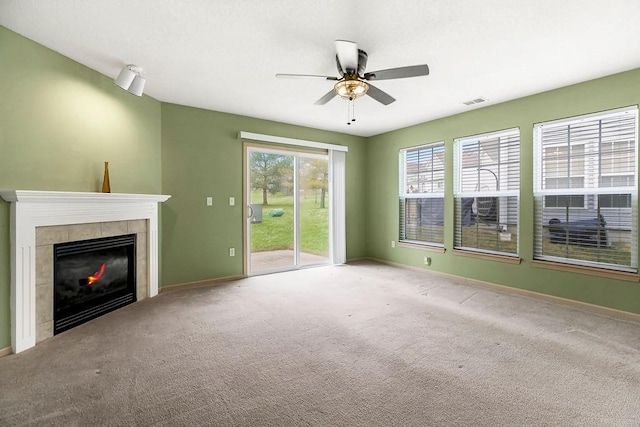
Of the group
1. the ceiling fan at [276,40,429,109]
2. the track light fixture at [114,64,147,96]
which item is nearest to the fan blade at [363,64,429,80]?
the ceiling fan at [276,40,429,109]

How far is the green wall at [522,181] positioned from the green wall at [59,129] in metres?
4.13

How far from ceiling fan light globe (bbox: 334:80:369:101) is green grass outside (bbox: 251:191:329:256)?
2616 mm

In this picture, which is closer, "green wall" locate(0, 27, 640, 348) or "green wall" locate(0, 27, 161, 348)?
"green wall" locate(0, 27, 161, 348)

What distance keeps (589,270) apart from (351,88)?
337cm

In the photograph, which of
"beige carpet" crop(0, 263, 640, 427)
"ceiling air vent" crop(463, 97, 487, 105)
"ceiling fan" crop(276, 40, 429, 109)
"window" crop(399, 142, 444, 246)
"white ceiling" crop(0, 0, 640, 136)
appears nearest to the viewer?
"beige carpet" crop(0, 263, 640, 427)

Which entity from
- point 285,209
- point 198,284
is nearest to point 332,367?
point 198,284

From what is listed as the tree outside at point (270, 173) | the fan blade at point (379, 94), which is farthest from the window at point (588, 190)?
the tree outside at point (270, 173)

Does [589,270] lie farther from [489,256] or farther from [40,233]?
[40,233]

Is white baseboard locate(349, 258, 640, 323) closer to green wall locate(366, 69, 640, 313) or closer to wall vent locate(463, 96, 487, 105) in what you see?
green wall locate(366, 69, 640, 313)

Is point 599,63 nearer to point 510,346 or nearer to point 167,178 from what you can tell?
point 510,346

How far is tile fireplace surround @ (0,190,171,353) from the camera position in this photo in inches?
95.6

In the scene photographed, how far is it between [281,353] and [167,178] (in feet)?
9.85

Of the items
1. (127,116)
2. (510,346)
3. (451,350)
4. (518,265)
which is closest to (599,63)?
(518,265)

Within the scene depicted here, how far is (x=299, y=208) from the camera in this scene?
5406 mm
